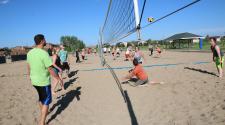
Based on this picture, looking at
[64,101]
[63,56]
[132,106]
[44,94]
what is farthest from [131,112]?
[63,56]

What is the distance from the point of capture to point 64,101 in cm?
574

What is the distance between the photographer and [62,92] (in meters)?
6.84

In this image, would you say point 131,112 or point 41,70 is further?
point 131,112

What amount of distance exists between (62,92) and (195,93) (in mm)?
3731

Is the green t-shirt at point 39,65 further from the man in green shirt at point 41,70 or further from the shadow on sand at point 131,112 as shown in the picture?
the shadow on sand at point 131,112

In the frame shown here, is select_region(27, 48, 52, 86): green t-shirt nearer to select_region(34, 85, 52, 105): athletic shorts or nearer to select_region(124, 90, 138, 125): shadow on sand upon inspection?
select_region(34, 85, 52, 105): athletic shorts

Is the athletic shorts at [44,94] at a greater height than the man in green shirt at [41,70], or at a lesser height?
lesser

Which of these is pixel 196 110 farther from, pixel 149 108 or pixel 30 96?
pixel 30 96

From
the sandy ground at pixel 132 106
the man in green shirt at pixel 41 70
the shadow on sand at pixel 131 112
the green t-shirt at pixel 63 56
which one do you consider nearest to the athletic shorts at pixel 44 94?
the man in green shirt at pixel 41 70

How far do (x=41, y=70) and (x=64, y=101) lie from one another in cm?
213

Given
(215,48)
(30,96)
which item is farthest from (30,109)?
(215,48)

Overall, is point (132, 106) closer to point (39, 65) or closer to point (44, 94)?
point (44, 94)

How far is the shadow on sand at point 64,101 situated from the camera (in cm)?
477

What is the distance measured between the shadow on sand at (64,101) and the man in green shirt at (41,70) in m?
0.65
